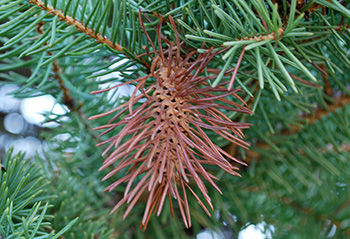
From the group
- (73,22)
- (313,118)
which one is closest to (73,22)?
(73,22)

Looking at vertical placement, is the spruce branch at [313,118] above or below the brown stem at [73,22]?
below

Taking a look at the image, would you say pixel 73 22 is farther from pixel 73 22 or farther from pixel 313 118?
pixel 313 118

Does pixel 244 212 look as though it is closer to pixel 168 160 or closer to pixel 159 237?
pixel 159 237

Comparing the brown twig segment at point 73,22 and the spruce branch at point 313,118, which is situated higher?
the brown twig segment at point 73,22

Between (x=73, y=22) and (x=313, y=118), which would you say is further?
(x=313, y=118)

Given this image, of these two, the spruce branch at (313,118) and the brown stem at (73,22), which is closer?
the brown stem at (73,22)

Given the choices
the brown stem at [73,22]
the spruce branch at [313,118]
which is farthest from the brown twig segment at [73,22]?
the spruce branch at [313,118]

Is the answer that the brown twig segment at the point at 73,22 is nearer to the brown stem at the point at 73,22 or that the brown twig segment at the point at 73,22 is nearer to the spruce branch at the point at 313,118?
the brown stem at the point at 73,22

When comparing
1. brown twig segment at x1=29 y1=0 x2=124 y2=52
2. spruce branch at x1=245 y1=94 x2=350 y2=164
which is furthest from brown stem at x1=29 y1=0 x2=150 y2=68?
spruce branch at x1=245 y1=94 x2=350 y2=164

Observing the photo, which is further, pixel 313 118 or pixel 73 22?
pixel 313 118

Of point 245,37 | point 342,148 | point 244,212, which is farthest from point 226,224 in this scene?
point 245,37

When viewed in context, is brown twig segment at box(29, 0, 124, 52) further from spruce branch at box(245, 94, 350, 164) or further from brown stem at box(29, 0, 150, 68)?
spruce branch at box(245, 94, 350, 164)
